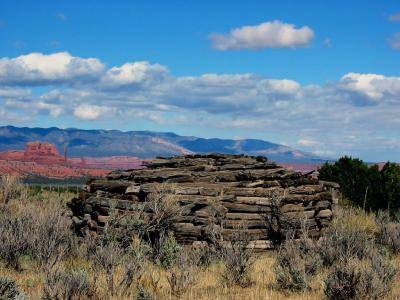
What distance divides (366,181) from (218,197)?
46.8ft

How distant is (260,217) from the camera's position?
15.1 m

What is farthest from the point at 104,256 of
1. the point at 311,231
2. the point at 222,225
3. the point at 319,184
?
the point at 319,184

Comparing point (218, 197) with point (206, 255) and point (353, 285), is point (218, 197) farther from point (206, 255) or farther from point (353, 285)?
point (353, 285)

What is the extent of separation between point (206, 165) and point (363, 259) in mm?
6211

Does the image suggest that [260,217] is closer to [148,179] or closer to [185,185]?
[185,185]

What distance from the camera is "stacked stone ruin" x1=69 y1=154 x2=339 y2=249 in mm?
14344

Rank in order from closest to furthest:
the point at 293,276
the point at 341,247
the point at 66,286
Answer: the point at 66,286
the point at 293,276
the point at 341,247

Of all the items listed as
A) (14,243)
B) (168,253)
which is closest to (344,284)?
(168,253)

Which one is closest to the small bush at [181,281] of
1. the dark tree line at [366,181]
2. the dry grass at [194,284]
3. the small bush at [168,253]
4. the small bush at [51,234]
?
the dry grass at [194,284]

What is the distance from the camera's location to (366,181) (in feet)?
89.0

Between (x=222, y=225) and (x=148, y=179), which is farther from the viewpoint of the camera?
(x=148, y=179)

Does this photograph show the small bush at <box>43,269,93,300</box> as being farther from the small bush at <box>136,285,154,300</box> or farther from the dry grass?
the small bush at <box>136,285,154,300</box>

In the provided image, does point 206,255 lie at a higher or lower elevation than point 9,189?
lower

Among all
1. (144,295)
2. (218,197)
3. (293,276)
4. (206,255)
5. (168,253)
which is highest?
(218,197)
